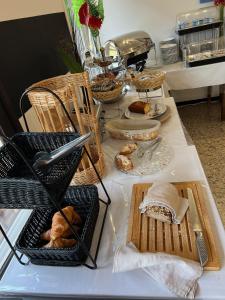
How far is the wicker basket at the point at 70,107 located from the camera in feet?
2.12

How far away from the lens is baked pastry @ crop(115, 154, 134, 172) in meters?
0.80

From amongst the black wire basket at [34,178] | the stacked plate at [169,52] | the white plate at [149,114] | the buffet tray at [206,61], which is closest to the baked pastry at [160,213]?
the black wire basket at [34,178]

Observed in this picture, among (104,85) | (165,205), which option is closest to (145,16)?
(104,85)

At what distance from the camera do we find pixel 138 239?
55 centimetres

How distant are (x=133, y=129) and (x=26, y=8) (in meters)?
0.67

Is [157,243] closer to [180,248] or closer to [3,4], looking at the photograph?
[180,248]

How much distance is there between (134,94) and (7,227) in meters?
0.96

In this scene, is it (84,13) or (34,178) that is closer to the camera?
(34,178)

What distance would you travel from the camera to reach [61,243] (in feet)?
1.77

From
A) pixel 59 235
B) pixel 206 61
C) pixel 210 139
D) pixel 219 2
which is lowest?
pixel 210 139

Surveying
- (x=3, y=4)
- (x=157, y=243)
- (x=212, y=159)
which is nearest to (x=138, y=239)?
(x=157, y=243)

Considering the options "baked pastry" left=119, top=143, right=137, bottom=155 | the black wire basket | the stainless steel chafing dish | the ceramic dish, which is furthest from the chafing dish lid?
the black wire basket

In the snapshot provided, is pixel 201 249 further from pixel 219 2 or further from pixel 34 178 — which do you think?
pixel 219 2

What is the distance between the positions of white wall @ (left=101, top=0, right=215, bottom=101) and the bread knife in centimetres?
214
